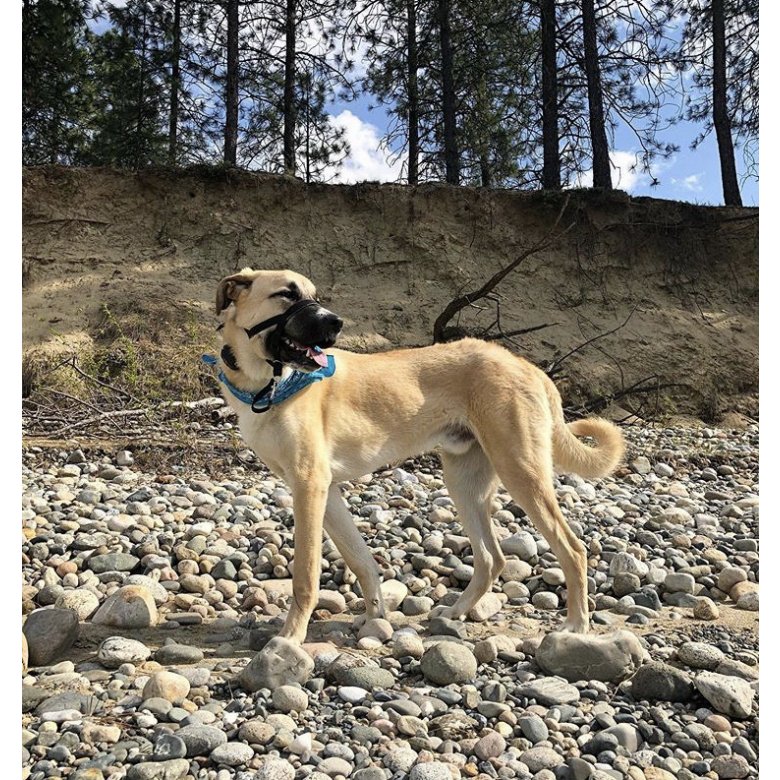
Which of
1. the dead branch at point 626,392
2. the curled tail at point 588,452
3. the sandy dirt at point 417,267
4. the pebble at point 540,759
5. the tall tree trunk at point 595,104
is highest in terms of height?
the tall tree trunk at point 595,104

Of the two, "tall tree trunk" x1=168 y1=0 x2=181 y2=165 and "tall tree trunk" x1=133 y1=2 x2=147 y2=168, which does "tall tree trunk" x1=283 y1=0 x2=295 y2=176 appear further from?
"tall tree trunk" x1=133 y1=2 x2=147 y2=168

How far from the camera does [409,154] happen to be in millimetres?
17844

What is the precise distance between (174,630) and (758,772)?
2.81 metres

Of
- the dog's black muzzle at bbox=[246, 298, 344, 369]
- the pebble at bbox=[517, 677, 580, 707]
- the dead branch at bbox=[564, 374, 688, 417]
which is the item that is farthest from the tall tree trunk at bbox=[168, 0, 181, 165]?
the pebble at bbox=[517, 677, 580, 707]

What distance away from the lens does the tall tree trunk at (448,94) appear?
16.6 meters

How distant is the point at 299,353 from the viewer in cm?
356

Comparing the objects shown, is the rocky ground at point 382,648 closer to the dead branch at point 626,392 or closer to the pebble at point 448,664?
the pebble at point 448,664

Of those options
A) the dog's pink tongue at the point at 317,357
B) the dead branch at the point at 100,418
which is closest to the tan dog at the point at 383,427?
the dog's pink tongue at the point at 317,357

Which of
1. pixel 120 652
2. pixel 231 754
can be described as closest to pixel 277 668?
pixel 231 754

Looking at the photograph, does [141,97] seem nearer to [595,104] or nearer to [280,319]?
[595,104]

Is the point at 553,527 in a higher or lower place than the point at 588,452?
lower

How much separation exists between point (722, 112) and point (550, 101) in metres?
4.05

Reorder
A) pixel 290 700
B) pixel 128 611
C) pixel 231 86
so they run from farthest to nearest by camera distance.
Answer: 1. pixel 231 86
2. pixel 128 611
3. pixel 290 700

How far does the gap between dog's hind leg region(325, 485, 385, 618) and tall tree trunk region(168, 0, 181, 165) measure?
1461 centimetres
